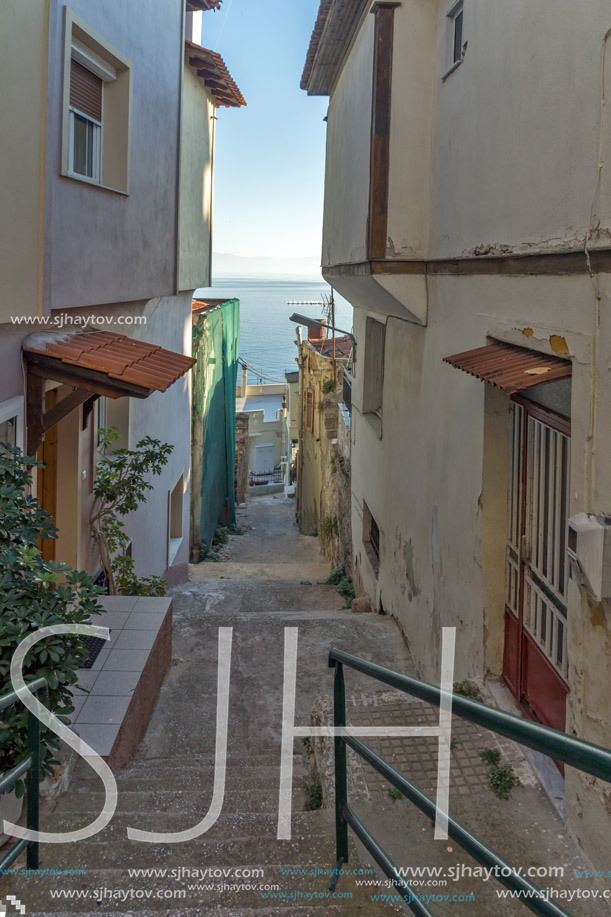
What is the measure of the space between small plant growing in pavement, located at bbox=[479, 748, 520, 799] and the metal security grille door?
1.40ft

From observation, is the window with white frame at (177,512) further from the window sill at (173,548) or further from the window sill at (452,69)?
the window sill at (452,69)

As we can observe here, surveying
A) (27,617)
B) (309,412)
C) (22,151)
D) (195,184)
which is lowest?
(27,617)

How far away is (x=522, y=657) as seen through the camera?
5.20 metres

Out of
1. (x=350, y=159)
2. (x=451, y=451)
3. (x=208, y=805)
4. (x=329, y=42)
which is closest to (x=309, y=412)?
(x=329, y=42)

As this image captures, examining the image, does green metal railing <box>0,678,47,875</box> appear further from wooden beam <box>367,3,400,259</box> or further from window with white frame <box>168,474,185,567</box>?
window with white frame <box>168,474,185,567</box>

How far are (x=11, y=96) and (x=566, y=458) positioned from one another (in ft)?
14.4

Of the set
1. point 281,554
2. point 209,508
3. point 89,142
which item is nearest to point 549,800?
point 89,142

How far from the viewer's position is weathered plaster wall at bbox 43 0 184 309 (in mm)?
5961

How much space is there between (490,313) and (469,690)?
2.72m

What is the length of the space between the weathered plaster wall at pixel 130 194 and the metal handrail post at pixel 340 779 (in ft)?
13.1

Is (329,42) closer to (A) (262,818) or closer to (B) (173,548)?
(B) (173,548)

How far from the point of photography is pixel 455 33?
6789 millimetres

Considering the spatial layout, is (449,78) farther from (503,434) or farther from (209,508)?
(209,508)

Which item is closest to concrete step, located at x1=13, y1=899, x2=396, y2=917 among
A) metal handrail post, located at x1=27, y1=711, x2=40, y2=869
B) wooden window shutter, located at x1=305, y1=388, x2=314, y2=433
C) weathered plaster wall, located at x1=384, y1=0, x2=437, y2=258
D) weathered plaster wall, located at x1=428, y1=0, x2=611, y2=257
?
metal handrail post, located at x1=27, y1=711, x2=40, y2=869
